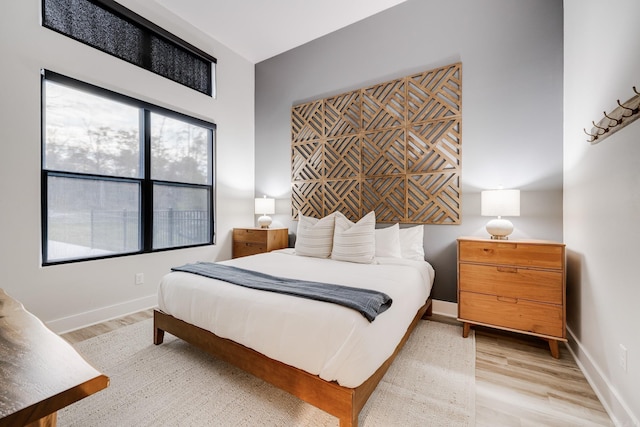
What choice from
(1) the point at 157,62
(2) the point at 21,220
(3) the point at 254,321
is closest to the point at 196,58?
(1) the point at 157,62

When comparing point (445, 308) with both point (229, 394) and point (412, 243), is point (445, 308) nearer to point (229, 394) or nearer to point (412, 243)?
point (412, 243)

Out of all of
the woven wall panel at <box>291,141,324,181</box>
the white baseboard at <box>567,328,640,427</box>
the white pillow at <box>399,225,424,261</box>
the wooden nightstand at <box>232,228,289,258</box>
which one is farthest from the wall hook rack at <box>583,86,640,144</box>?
the wooden nightstand at <box>232,228,289,258</box>

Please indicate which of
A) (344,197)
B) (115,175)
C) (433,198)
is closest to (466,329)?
(433,198)

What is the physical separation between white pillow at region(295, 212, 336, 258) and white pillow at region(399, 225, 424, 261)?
0.76 meters

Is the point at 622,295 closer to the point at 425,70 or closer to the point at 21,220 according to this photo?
the point at 425,70

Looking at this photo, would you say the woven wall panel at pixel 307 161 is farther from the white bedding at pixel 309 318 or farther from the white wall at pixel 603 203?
the white wall at pixel 603 203

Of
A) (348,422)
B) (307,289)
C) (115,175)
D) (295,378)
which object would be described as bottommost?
(348,422)

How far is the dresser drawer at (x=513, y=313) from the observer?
2.05 m

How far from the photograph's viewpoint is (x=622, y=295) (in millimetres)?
1422

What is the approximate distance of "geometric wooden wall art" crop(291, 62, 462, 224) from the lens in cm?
290

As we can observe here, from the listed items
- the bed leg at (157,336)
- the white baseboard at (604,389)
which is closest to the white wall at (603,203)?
the white baseboard at (604,389)

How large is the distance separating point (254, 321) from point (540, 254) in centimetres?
214

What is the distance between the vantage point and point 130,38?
2943mm

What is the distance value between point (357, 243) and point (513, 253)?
1279mm
